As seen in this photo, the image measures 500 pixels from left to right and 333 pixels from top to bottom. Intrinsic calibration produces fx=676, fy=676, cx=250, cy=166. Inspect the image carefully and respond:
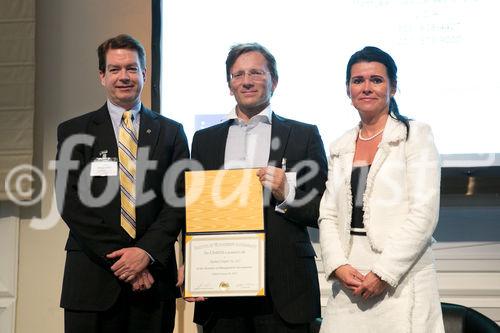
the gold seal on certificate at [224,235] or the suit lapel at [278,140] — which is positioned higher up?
the suit lapel at [278,140]

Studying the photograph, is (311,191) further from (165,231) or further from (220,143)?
(165,231)

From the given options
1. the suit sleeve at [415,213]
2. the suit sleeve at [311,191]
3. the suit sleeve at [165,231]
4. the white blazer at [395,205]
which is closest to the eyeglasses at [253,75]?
the suit sleeve at [311,191]

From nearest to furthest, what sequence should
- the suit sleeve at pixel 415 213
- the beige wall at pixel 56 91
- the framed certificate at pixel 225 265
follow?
the suit sleeve at pixel 415 213 → the framed certificate at pixel 225 265 → the beige wall at pixel 56 91

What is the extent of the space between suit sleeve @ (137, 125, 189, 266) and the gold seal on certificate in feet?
0.28

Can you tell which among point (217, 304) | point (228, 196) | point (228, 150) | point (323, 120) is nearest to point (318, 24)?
point (323, 120)

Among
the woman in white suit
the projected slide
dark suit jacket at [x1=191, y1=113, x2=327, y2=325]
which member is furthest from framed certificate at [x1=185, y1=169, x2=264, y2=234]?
the projected slide

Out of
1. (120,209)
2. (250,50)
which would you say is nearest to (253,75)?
(250,50)

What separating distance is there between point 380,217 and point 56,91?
2.39 metres

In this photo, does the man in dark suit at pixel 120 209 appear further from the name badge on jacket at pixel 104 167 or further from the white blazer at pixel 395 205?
the white blazer at pixel 395 205

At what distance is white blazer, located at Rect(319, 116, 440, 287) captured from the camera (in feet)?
6.61

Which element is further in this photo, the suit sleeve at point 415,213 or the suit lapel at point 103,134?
the suit lapel at point 103,134

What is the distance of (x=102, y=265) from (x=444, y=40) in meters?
2.00

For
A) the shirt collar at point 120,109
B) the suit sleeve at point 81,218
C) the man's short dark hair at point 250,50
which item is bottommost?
the suit sleeve at point 81,218

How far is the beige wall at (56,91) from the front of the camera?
12.4 ft
